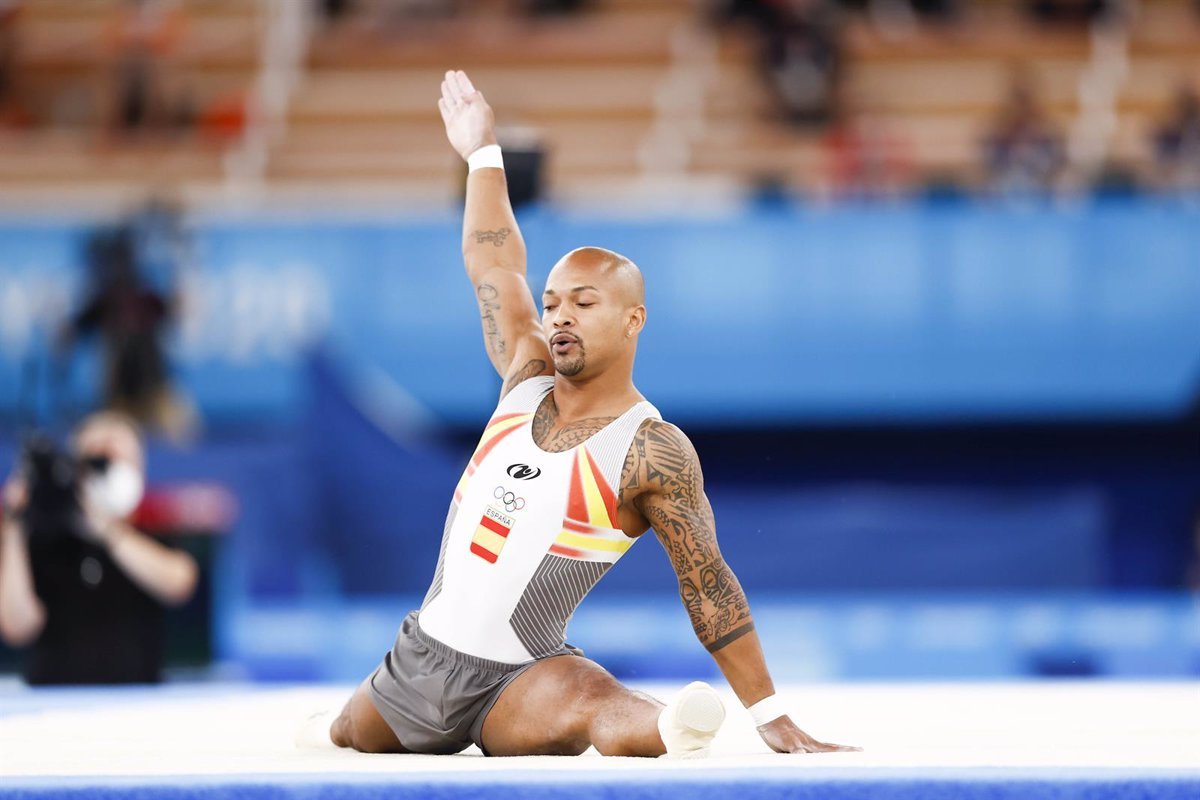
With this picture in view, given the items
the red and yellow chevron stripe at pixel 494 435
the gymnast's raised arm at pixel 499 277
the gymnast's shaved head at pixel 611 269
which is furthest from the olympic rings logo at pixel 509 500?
the gymnast's shaved head at pixel 611 269

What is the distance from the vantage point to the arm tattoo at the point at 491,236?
12.1 ft

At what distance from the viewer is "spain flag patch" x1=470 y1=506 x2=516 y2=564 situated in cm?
324

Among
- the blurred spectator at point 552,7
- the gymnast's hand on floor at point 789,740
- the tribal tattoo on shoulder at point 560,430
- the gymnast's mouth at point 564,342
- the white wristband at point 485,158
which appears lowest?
the gymnast's hand on floor at point 789,740

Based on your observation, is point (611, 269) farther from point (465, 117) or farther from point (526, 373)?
point (465, 117)

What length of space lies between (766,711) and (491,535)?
0.66 m

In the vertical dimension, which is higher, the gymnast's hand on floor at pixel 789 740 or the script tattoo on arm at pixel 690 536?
the script tattoo on arm at pixel 690 536

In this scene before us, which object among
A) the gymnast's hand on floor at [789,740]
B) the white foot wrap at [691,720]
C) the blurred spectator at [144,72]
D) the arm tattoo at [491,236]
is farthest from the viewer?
the blurred spectator at [144,72]

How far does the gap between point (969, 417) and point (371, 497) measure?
11.1ft

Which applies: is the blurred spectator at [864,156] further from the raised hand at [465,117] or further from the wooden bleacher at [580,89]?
the raised hand at [465,117]

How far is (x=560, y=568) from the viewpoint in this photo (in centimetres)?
323

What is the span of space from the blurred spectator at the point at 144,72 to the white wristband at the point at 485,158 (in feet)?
26.4

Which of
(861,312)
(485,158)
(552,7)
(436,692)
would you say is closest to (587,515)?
(436,692)

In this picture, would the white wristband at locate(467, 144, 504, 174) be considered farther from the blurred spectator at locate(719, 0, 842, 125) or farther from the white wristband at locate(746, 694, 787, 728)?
the blurred spectator at locate(719, 0, 842, 125)

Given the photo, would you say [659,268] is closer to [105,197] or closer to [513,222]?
[105,197]
